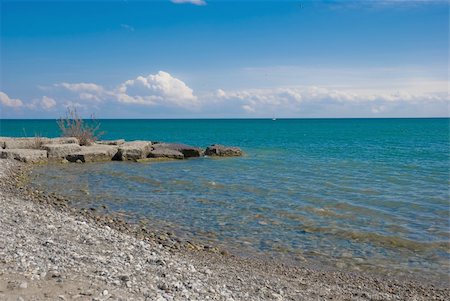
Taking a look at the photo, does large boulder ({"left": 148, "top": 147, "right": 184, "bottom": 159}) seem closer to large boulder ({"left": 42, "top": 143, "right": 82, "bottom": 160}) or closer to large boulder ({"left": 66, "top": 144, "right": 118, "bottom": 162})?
large boulder ({"left": 66, "top": 144, "right": 118, "bottom": 162})

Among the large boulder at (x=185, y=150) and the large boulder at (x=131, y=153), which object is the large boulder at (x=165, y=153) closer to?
the large boulder at (x=131, y=153)

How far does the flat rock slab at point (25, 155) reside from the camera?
2654 cm

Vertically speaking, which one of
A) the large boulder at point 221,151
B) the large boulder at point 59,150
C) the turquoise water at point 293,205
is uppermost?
the large boulder at point 59,150

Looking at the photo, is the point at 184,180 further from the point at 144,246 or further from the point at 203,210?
the point at 144,246

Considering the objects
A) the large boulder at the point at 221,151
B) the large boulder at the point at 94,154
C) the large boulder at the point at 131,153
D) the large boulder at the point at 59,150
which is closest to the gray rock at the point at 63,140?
the large boulder at the point at 94,154

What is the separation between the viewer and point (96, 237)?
32.6 ft

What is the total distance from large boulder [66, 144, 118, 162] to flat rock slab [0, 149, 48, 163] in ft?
5.47

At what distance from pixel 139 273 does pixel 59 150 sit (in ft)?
74.0

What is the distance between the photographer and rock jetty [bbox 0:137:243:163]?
2723cm

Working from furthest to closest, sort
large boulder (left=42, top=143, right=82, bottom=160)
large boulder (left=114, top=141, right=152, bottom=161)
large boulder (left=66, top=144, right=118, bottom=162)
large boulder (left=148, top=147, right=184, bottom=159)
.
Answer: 1. large boulder (left=148, top=147, right=184, bottom=159)
2. large boulder (left=114, top=141, right=152, bottom=161)
3. large boulder (left=66, top=144, right=118, bottom=162)
4. large boulder (left=42, top=143, right=82, bottom=160)

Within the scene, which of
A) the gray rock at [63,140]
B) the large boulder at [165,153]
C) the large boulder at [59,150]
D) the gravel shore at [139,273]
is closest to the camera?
the gravel shore at [139,273]

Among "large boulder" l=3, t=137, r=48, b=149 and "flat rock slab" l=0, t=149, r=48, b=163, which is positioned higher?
"large boulder" l=3, t=137, r=48, b=149

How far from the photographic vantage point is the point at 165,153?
106 feet

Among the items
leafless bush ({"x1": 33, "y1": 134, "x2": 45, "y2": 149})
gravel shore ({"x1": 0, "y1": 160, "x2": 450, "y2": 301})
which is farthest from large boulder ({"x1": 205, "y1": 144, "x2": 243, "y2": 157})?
gravel shore ({"x1": 0, "y1": 160, "x2": 450, "y2": 301})
